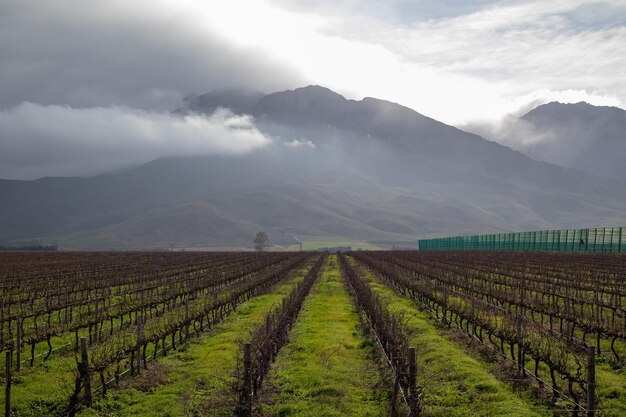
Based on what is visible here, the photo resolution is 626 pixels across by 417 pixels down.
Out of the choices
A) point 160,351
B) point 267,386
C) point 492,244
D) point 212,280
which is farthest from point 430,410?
point 492,244

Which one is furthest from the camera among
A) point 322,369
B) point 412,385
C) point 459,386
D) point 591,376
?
point 322,369

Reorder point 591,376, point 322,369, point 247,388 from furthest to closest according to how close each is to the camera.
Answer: point 322,369, point 247,388, point 591,376

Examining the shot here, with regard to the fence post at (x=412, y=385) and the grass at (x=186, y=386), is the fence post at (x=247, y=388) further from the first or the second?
the fence post at (x=412, y=385)

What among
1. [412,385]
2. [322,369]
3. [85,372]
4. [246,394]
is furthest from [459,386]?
[85,372]

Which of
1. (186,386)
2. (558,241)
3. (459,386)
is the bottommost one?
(186,386)

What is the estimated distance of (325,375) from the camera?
18188 millimetres

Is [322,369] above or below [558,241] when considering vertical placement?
below

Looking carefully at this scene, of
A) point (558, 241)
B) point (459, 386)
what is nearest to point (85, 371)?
point (459, 386)

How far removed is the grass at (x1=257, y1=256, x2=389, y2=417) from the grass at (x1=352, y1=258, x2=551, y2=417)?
56.9 inches

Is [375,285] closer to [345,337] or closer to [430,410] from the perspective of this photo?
[345,337]

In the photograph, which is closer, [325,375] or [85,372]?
[85,372]

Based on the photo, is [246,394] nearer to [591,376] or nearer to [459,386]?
[459,386]

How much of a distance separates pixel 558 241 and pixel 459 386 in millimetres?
81798

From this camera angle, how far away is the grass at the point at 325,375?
15484 mm
